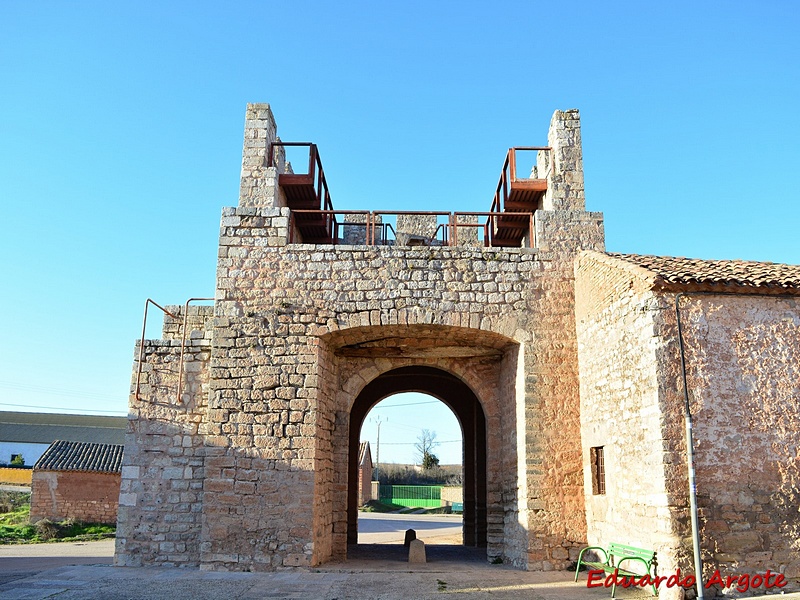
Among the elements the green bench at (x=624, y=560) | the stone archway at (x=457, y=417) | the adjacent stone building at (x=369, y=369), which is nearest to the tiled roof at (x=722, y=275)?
the adjacent stone building at (x=369, y=369)

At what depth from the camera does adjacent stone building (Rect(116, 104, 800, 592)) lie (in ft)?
32.1

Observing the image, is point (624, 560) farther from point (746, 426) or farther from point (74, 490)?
point (74, 490)

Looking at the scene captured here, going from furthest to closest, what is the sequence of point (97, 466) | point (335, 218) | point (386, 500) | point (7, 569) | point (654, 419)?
1. point (386, 500)
2. point (97, 466)
3. point (335, 218)
4. point (7, 569)
5. point (654, 419)

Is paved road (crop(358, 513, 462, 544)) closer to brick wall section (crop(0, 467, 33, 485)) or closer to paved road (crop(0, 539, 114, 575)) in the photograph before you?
paved road (crop(0, 539, 114, 575))

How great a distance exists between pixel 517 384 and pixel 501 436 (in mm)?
1362

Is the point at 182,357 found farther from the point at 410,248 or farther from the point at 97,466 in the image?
the point at 97,466

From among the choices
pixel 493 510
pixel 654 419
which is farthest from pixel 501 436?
pixel 654 419

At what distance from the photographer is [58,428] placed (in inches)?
1449

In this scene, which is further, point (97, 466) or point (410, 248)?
point (97, 466)

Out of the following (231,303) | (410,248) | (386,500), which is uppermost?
(410,248)

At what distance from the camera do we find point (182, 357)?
1120 centimetres

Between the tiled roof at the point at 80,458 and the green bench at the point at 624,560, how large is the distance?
54.2 feet

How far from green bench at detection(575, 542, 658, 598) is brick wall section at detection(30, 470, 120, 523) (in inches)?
645

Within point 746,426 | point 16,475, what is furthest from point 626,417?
point 16,475
